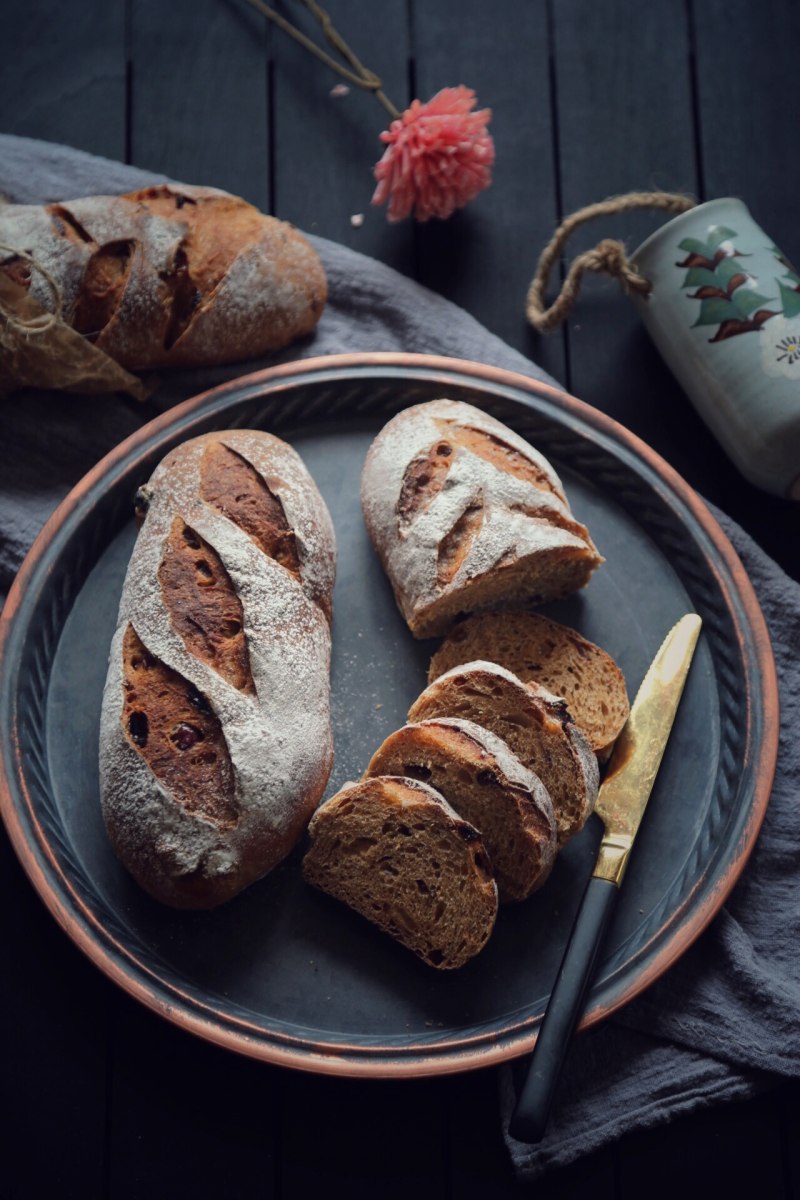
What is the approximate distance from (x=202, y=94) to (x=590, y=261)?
1117 mm

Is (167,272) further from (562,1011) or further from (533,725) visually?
(562,1011)

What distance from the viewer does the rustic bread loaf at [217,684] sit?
2.05 metres

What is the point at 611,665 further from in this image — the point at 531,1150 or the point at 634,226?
the point at 634,226

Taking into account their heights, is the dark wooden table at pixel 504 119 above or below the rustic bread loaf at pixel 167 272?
above

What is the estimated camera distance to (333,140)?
9.31 ft

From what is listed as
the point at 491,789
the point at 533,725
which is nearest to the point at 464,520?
the point at 533,725

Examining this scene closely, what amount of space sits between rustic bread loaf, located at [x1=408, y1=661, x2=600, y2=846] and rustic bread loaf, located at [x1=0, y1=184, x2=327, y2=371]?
962mm

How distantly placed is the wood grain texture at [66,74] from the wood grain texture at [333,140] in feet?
1.38

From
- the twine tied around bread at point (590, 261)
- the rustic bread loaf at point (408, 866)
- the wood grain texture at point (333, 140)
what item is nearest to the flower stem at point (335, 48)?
the wood grain texture at point (333, 140)

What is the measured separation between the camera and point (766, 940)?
7.59ft

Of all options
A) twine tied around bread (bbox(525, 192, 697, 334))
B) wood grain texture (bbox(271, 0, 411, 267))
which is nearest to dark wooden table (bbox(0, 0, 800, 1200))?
wood grain texture (bbox(271, 0, 411, 267))

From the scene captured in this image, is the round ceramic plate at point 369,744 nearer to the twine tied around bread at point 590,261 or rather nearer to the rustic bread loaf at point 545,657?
the rustic bread loaf at point 545,657

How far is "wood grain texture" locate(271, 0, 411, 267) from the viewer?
111 inches

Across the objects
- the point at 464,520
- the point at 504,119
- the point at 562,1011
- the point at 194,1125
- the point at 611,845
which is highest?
the point at 504,119
